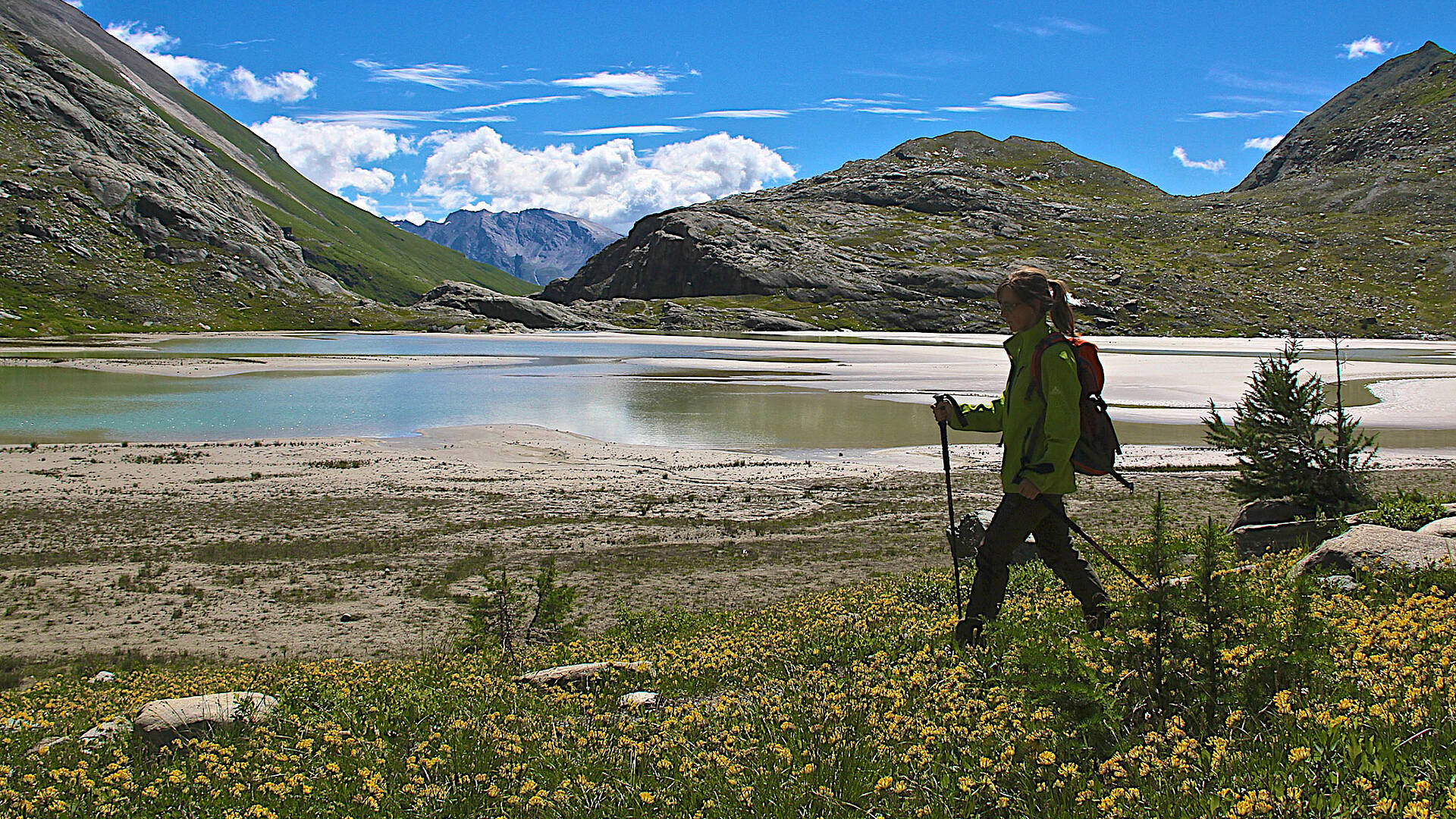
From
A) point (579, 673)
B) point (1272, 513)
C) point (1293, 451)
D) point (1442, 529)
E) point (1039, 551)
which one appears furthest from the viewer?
point (1293, 451)

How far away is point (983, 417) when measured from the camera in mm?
7629

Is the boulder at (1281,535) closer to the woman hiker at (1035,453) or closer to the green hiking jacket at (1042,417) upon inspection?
the woman hiker at (1035,453)

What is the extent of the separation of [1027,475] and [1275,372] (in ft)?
28.3

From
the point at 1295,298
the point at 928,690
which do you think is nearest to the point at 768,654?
the point at 928,690

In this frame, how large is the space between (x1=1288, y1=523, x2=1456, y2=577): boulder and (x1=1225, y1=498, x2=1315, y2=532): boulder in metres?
3.51

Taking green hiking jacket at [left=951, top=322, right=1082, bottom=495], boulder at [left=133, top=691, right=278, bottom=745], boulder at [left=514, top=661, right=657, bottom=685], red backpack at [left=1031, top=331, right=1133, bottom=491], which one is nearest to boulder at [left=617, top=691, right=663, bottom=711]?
boulder at [left=514, top=661, right=657, bottom=685]

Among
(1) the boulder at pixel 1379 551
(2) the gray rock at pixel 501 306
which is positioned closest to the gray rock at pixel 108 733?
(1) the boulder at pixel 1379 551

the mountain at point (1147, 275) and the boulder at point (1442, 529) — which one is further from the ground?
the mountain at point (1147, 275)

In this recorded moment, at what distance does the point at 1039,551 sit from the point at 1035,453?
0.88 metres

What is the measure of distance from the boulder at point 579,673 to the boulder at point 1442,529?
8.12 m

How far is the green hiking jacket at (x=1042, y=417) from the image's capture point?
6.57 metres

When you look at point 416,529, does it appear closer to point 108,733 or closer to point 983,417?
point 108,733

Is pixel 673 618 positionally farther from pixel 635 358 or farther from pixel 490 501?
pixel 635 358

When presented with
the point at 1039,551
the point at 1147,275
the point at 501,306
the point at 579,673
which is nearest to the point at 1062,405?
the point at 1039,551
